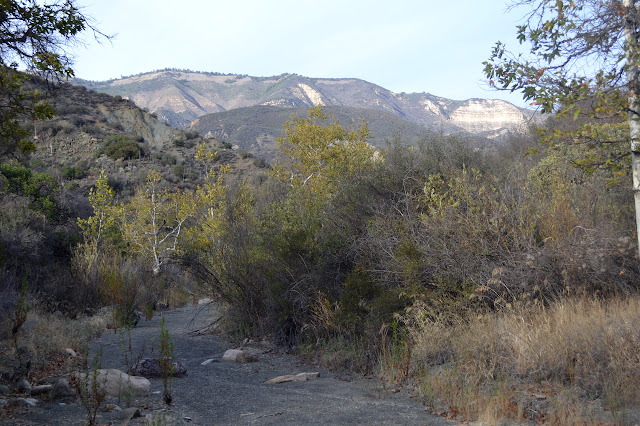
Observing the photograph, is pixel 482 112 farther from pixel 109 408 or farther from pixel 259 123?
pixel 109 408

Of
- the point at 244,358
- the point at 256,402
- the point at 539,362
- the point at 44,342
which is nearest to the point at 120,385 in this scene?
the point at 256,402

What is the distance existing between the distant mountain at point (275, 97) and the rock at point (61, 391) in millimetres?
109258

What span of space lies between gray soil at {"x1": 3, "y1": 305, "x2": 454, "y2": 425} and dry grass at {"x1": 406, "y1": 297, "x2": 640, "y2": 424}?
55cm

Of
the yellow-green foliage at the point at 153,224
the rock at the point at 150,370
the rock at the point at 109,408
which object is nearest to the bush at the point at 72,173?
the yellow-green foliage at the point at 153,224

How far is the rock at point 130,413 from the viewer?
16.1ft

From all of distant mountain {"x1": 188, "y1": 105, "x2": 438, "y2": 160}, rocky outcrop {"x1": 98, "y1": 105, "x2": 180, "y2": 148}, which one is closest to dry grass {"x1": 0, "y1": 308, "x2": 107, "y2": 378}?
rocky outcrop {"x1": 98, "y1": 105, "x2": 180, "y2": 148}

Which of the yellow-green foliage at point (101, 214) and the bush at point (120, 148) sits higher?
the bush at point (120, 148)

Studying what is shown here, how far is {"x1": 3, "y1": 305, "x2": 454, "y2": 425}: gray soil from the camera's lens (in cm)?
495

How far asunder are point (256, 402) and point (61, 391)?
2.20 metres

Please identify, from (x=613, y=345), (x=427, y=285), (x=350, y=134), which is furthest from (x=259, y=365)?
(x=350, y=134)

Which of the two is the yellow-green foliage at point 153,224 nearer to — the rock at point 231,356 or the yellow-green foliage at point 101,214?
the yellow-green foliage at point 101,214

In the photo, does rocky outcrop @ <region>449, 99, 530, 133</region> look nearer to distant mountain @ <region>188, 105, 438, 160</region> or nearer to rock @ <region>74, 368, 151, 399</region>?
distant mountain @ <region>188, 105, 438, 160</region>

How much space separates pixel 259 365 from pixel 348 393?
2.42 metres

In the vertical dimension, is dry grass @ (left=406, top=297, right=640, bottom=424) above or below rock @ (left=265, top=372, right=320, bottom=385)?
above
